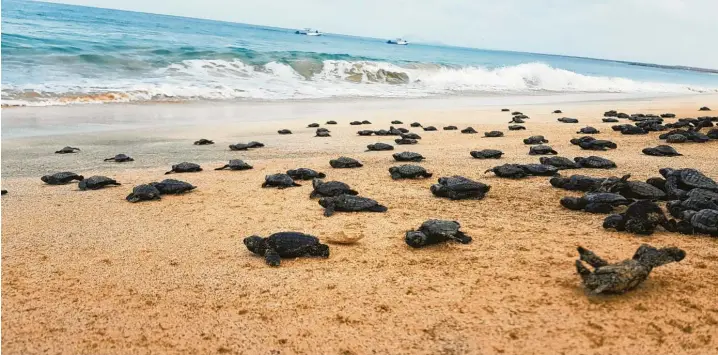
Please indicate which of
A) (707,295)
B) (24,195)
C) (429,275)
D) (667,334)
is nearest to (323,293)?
(429,275)

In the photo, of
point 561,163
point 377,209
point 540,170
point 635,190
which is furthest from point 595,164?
point 377,209

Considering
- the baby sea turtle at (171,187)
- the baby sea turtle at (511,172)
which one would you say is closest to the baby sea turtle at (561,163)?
the baby sea turtle at (511,172)

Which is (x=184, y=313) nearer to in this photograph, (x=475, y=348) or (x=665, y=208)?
(x=475, y=348)

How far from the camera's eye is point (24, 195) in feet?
19.1

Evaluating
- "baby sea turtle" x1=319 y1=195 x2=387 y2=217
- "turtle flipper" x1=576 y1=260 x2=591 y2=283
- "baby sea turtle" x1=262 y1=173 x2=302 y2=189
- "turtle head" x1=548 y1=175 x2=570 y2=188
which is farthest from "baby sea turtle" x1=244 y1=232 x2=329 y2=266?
"turtle head" x1=548 y1=175 x2=570 y2=188

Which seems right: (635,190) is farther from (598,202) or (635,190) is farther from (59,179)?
(59,179)

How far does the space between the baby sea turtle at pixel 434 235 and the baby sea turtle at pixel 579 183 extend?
2.27 meters

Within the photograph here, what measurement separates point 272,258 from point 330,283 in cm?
57

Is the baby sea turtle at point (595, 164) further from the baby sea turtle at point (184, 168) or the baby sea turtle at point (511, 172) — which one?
the baby sea turtle at point (184, 168)

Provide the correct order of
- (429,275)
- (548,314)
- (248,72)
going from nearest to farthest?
1. (548,314)
2. (429,275)
3. (248,72)

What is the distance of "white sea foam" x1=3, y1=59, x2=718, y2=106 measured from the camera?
16.7 metres

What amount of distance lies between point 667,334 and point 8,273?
417cm

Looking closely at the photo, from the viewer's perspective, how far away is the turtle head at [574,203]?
190 inches

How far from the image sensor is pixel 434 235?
3.86 meters
